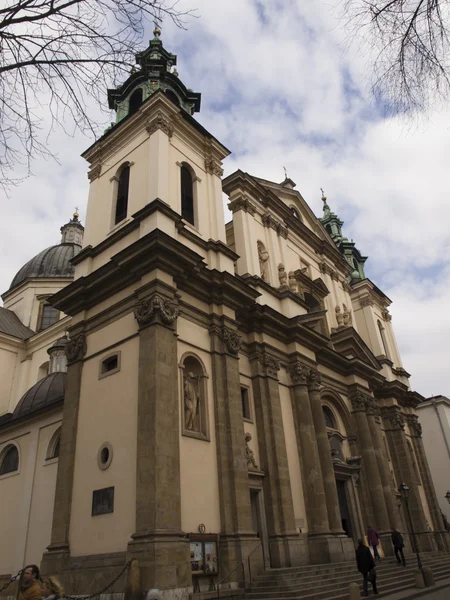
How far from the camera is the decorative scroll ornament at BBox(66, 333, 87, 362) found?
16.2m

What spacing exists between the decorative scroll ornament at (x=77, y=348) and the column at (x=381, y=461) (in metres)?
14.7

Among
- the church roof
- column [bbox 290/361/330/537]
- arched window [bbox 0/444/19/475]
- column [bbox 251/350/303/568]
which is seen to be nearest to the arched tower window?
column [bbox 290/361/330/537]

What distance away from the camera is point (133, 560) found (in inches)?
422

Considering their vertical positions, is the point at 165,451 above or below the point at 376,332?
below

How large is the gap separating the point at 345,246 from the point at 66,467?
97.8 feet

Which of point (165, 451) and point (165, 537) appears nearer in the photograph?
point (165, 537)

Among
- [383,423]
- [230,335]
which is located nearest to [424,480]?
[383,423]

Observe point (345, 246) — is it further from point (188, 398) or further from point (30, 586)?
point (30, 586)

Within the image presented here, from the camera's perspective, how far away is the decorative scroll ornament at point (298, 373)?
19344 millimetres

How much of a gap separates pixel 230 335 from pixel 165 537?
6.85 meters

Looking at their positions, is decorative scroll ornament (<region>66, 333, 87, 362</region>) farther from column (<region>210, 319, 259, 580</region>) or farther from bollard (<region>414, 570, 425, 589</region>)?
bollard (<region>414, 570, 425, 589</region>)

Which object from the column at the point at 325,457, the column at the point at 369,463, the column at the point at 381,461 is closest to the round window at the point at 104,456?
the column at the point at 325,457

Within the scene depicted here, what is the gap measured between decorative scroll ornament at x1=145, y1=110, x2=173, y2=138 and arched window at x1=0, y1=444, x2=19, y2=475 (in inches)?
547

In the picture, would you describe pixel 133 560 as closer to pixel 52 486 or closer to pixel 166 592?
pixel 166 592
